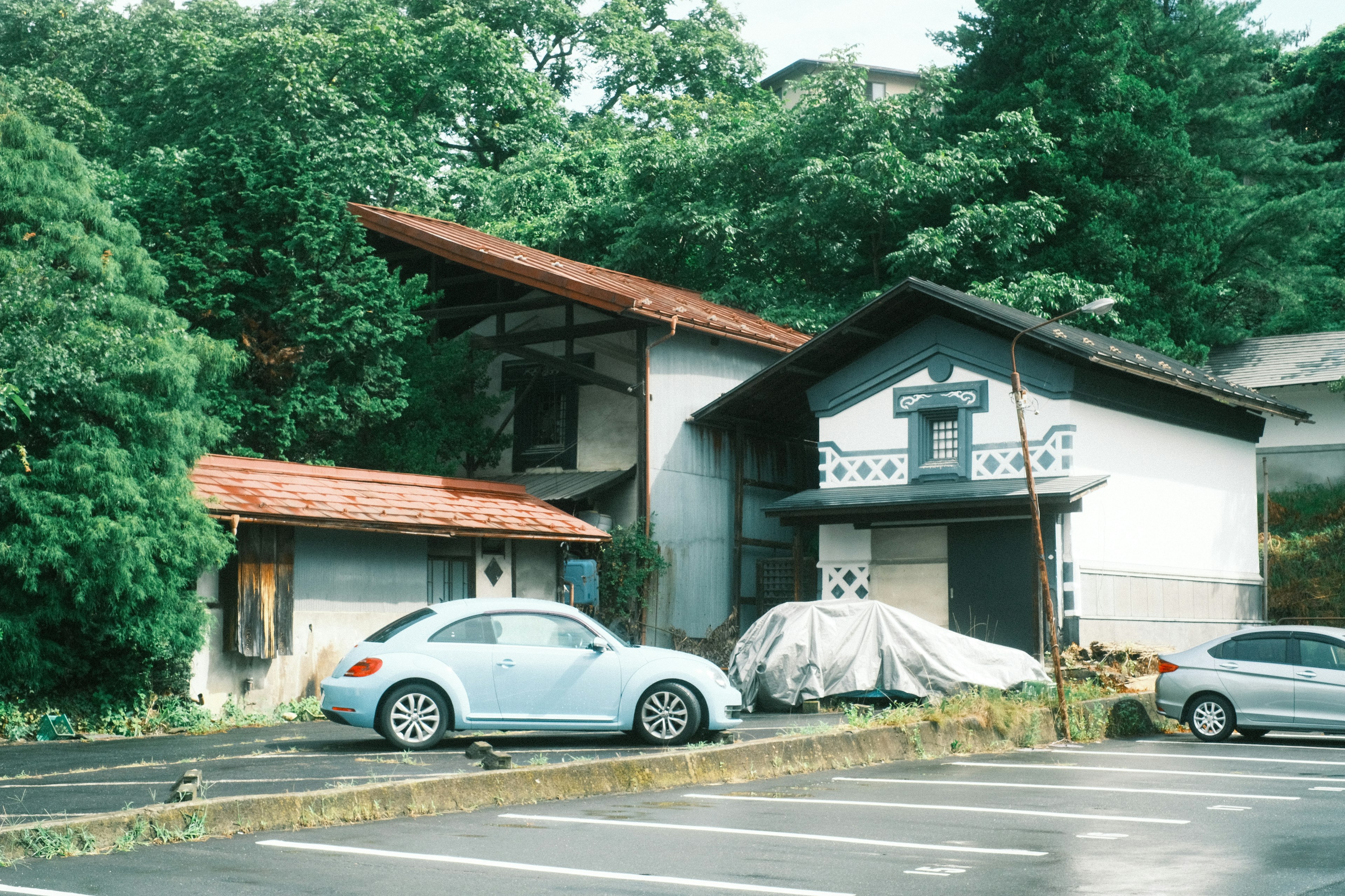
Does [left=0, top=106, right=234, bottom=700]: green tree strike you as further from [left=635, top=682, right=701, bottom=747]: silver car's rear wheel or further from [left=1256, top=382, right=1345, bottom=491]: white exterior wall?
[left=1256, top=382, right=1345, bottom=491]: white exterior wall

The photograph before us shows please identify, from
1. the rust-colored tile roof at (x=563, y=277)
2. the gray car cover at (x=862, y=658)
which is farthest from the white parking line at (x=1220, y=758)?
the rust-colored tile roof at (x=563, y=277)

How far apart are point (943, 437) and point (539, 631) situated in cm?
1145

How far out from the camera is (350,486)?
19.7m

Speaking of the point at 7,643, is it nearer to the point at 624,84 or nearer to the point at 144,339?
the point at 144,339

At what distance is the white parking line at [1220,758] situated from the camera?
45.9 feet

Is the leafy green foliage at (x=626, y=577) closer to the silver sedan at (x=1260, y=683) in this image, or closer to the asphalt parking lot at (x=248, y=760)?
the asphalt parking lot at (x=248, y=760)

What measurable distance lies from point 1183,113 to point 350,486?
81.6 feet

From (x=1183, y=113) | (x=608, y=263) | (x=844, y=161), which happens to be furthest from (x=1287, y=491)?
(x=608, y=263)

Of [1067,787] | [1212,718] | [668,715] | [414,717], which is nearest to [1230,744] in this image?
[1212,718]

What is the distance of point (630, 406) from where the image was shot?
25.4 m

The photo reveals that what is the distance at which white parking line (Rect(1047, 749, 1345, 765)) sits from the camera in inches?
550

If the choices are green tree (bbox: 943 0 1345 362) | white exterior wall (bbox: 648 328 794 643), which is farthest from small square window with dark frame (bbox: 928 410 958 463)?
green tree (bbox: 943 0 1345 362)

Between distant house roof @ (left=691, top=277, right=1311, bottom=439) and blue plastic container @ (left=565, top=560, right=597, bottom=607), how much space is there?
439 cm

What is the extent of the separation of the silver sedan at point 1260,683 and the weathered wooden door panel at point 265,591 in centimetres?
1086
